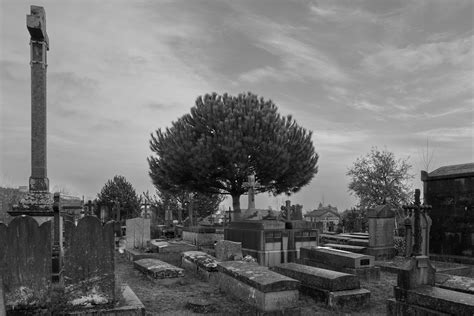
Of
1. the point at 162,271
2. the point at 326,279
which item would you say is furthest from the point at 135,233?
the point at 326,279

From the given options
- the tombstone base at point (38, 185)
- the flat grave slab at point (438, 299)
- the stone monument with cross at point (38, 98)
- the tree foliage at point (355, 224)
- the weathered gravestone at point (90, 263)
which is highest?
the stone monument with cross at point (38, 98)

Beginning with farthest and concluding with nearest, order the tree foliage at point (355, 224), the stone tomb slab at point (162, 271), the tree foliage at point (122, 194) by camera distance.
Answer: the tree foliage at point (122, 194) → the tree foliage at point (355, 224) → the stone tomb slab at point (162, 271)

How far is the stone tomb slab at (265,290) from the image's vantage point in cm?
571

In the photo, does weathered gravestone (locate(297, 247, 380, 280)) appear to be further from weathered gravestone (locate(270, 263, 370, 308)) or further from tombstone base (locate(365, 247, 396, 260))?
tombstone base (locate(365, 247, 396, 260))

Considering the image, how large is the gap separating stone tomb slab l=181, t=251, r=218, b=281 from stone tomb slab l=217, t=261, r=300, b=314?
189 cm

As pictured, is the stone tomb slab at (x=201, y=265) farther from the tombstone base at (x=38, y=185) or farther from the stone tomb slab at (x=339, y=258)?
the tombstone base at (x=38, y=185)

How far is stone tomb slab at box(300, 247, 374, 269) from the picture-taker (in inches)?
344

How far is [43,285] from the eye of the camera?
4957 millimetres

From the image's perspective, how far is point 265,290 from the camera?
569 centimetres

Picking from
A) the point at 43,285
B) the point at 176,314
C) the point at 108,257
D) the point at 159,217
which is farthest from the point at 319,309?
the point at 159,217

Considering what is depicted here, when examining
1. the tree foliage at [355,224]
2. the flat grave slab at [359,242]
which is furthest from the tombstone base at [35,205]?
the tree foliage at [355,224]

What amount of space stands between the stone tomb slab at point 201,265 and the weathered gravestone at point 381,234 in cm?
584

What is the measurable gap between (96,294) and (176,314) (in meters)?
1.50

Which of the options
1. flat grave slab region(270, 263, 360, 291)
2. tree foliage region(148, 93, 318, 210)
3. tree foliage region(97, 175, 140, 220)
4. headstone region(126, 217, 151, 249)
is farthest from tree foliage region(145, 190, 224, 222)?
flat grave slab region(270, 263, 360, 291)
